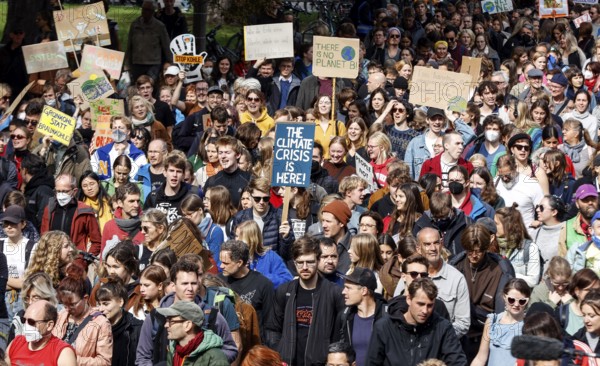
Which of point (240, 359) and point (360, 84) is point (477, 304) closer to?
point (240, 359)

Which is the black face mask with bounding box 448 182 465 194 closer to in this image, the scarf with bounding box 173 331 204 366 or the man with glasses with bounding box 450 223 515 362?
the man with glasses with bounding box 450 223 515 362

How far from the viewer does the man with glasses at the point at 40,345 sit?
9.98m

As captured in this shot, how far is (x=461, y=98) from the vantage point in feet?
57.3

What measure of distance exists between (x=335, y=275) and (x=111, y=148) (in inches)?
200

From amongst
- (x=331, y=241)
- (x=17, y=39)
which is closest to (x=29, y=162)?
(x=331, y=241)

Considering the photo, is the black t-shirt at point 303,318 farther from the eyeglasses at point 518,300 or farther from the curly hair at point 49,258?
the curly hair at point 49,258

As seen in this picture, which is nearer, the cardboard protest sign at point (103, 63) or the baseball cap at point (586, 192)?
the baseball cap at point (586, 192)

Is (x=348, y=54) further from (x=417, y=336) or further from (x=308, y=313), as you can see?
(x=417, y=336)

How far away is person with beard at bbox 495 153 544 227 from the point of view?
47.5 feet

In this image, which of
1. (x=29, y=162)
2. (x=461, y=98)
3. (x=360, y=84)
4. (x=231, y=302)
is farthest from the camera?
(x=360, y=84)

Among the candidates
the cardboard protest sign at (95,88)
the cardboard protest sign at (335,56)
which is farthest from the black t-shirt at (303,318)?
the cardboard protest sign at (95,88)

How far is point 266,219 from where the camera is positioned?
1359 centimetres

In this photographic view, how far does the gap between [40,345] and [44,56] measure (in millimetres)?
10177

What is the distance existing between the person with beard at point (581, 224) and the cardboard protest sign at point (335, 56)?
5685 mm
